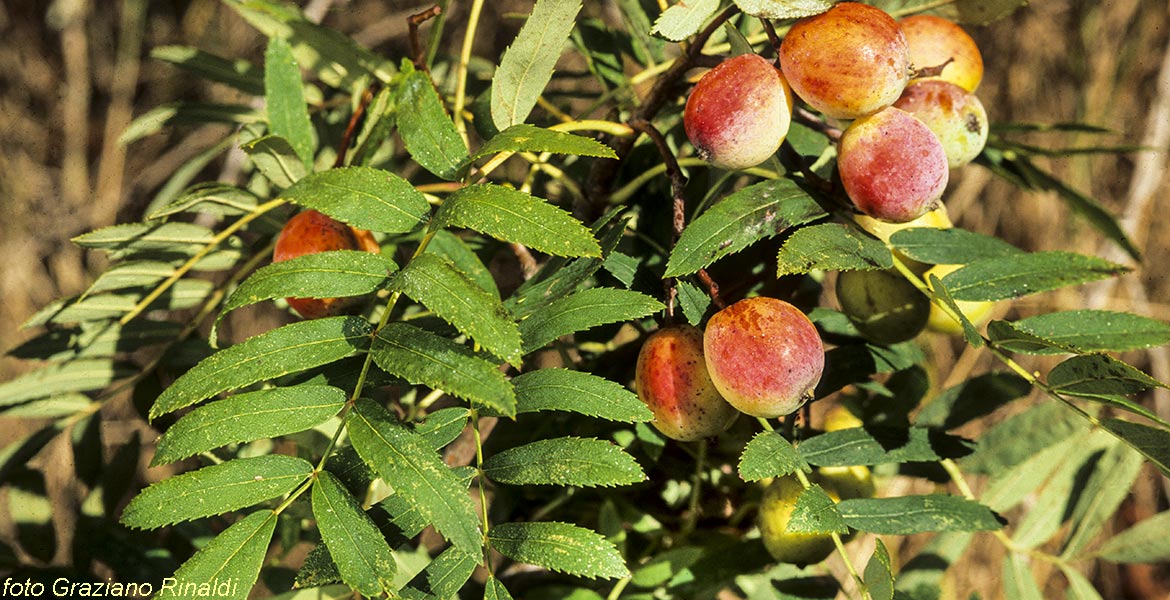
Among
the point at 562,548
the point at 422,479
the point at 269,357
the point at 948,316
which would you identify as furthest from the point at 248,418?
the point at 948,316

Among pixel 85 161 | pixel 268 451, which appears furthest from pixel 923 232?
pixel 85 161

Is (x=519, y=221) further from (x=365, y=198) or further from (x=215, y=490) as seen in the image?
(x=215, y=490)

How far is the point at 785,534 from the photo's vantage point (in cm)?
84

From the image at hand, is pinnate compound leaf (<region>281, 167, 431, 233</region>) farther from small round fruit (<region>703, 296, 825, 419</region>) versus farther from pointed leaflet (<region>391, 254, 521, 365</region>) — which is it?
small round fruit (<region>703, 296, 825, 419</region>)

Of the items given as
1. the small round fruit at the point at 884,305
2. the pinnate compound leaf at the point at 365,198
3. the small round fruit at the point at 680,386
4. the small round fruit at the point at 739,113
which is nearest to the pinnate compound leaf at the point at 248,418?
the pinnate compound leaf at the point at 365,198

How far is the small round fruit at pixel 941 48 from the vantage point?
854mm

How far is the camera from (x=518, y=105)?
828 mm

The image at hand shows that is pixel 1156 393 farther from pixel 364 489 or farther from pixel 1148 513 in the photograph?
pixel 364 489

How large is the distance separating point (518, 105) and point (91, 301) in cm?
56

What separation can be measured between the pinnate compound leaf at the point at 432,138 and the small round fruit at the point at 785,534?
422mm

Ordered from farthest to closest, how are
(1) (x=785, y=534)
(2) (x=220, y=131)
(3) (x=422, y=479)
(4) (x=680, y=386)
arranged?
1. (2) (x=220, y=131)
2. (1) (x=785, y=534)
3. (4) (x=680, y=386)
4. (3) (x=422, y=479)

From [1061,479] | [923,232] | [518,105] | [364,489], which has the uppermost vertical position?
[518,105]

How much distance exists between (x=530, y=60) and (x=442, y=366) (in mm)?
326

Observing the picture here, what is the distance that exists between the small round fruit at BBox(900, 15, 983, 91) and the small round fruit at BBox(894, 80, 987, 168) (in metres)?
0.03
